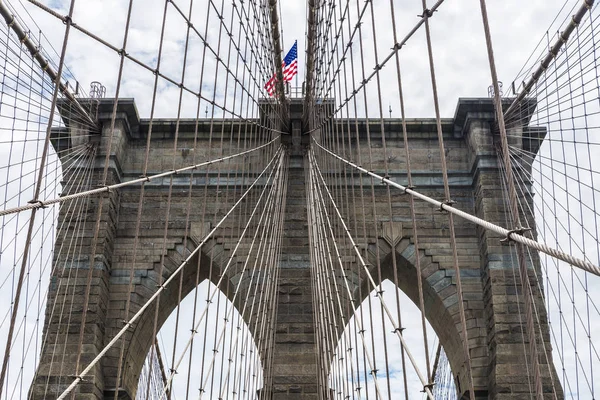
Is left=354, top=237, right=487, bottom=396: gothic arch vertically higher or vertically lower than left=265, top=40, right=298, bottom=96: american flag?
lower

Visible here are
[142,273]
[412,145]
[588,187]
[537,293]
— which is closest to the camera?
[588,187]

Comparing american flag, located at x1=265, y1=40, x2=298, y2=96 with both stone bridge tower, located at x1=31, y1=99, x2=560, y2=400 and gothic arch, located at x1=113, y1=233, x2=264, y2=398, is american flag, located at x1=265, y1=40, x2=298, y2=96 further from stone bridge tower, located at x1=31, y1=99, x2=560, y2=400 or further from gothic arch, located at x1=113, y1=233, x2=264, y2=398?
gothic arch, located at x1=113, y1=233, x2=264, y2=398

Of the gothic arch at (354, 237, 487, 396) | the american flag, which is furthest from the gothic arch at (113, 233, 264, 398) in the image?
the american flag

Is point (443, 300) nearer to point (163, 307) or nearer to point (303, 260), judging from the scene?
point (303, 260)

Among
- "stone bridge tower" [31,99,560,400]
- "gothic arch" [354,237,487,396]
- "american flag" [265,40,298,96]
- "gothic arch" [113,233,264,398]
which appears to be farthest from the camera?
"american flag" [265,40,298,96]

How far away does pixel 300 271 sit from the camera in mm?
12094

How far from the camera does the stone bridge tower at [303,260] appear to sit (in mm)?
11148

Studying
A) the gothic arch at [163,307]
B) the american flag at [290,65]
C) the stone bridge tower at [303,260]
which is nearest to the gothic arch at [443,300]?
the stone bridge tower at [303,260]

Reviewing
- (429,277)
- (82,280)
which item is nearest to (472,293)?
(429,277)

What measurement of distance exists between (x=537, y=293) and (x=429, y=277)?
1.54m

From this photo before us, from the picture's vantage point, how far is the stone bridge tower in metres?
11.1

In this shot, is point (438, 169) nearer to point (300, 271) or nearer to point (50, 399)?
point (300, 271)

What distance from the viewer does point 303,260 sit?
12.2 meters

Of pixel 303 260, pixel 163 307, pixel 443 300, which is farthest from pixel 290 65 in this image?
pixel 443 300
